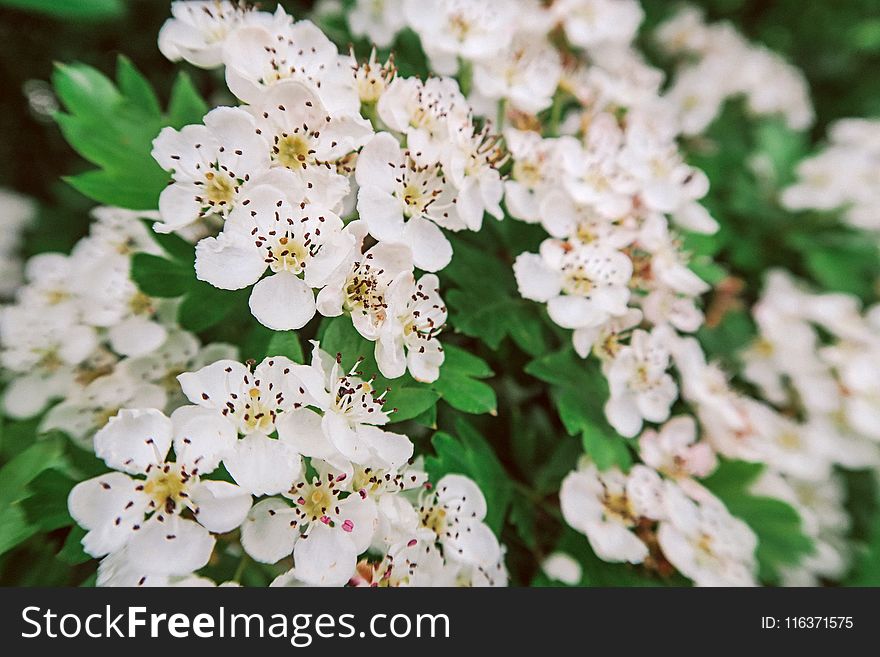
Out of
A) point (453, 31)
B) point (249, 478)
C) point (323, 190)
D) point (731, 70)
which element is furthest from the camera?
point (731, 70)

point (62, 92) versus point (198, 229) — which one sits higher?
point (62, 92)

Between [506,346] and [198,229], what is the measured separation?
53 centimetres

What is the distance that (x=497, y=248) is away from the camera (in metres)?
1.22

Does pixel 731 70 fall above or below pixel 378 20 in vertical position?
above

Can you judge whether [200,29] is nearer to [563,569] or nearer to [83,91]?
[83,91]

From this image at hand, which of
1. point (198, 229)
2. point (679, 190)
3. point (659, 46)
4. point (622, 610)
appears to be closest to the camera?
point (622, 610)

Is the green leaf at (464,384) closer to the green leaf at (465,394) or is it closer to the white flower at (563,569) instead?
the green leaf at (465,394)

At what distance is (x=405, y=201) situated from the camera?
0.93 metres

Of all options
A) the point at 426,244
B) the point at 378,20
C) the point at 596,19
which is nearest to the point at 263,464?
the point at 426,244

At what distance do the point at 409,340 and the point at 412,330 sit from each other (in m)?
0.01

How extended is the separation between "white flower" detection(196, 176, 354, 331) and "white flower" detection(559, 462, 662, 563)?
507 millimetres

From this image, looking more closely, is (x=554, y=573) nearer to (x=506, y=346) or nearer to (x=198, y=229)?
(x=506, y=346)

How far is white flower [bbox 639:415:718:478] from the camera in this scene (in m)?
1.15

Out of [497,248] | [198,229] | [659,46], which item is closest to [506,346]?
[497,248]
